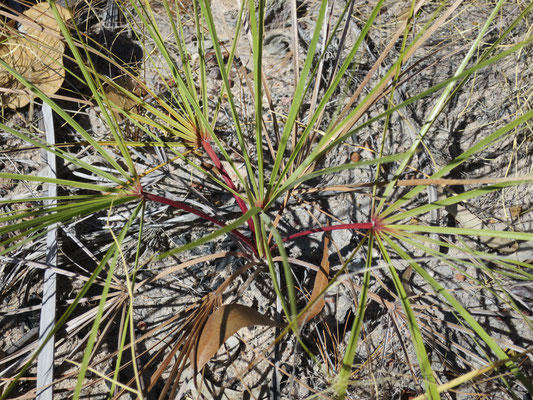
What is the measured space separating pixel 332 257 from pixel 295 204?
17cm

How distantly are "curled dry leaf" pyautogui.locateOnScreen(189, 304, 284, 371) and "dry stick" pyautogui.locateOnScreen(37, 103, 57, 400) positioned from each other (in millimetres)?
295

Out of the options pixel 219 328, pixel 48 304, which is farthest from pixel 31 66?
pixel 219 328

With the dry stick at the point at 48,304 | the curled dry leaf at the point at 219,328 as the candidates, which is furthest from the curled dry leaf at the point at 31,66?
the curled dry leaf at the point at 219,328

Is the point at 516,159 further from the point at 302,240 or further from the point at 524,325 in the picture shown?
the point at 302,240

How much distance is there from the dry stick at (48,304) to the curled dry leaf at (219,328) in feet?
0.97

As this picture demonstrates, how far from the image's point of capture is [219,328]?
704mm

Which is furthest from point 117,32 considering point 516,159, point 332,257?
point 516,159

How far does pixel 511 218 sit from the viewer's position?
3.33ft

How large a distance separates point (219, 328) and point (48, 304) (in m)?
0.49

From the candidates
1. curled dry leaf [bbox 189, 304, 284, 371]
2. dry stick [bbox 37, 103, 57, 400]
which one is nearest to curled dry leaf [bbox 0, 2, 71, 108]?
dry stick [bbox 37, 103, 57, 400]

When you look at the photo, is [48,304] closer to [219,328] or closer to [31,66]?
[219,328]

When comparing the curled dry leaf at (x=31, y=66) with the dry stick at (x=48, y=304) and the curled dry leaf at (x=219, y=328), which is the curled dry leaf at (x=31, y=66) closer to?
the dry stick at (x=48, y=304)

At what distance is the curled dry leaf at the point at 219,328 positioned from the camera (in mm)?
689

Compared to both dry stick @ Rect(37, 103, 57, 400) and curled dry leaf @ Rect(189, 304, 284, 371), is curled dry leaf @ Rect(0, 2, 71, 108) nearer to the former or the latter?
dry stick @ Rect(37, 103, 57, 400)
